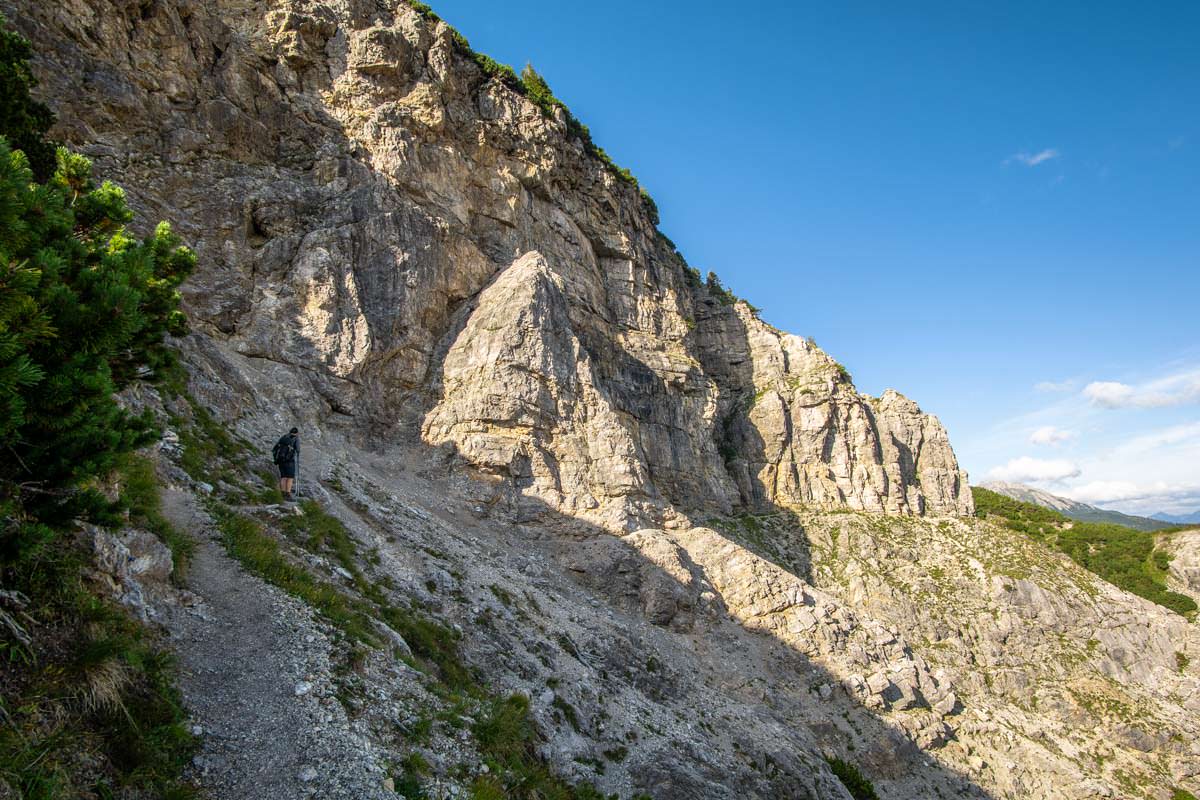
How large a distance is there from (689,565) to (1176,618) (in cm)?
4976

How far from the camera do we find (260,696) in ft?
33.0

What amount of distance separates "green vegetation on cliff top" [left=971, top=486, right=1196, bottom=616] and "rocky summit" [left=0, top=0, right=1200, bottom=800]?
3.70 metres

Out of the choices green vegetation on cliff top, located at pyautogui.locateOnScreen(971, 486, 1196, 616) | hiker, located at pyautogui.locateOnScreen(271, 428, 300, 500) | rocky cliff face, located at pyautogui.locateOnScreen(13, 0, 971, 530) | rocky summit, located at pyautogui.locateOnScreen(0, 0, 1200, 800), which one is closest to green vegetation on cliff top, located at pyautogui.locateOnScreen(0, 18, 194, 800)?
rocky summit, located at pyautogui.locateOnScreen(0, 0, 1200, 800)

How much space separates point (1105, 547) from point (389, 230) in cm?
8240

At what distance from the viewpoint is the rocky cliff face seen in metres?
34.2

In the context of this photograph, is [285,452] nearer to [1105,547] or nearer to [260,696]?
[260,696]

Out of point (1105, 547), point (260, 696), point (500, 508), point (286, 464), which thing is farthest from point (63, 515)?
point (1105, 547)

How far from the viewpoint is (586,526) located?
121 feet

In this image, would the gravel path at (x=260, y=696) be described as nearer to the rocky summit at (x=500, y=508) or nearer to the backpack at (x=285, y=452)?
the rocky summit at (x=500, y=508)

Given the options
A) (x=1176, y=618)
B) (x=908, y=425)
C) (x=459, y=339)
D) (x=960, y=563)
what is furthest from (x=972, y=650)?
(x=459, y=339)

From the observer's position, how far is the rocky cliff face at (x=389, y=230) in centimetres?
3416

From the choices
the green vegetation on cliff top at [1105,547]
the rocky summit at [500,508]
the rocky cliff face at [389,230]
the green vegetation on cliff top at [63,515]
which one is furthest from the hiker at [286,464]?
the green vegetation on cliff top at [1105,547]

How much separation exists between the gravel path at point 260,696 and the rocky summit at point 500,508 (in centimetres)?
6

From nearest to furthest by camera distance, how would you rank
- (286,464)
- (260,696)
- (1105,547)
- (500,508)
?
(260,696)
(286,464)
(500,508)
(1105,547)
